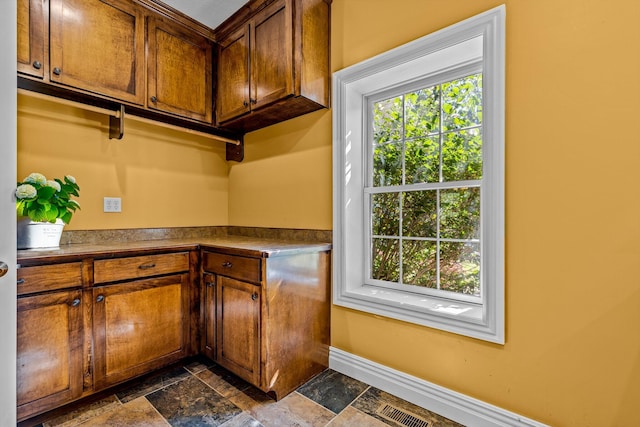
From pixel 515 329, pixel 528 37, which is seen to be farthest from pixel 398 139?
pixel 515 329

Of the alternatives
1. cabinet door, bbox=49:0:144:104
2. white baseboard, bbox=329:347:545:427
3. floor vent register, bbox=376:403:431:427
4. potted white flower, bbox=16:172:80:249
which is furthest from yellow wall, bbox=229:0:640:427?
potted white flower, bbox=16:172:80:249

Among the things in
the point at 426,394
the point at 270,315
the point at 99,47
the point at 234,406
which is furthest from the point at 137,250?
the point at 426,394

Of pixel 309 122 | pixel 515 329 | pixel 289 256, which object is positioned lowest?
pixel 515 329

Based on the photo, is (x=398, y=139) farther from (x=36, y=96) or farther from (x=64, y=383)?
(x=64, y=383)

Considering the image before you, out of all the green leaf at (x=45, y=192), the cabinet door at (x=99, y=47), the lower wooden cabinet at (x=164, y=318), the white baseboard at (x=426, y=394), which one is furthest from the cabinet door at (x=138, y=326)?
the cabinet door at (x=99, y=47)

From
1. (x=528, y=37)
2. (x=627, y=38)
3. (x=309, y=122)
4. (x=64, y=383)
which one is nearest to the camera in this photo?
(x=627, y=38)

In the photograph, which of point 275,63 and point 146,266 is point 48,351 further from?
point 275,63

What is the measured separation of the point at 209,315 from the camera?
2084mm

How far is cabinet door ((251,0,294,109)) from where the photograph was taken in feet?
6.39

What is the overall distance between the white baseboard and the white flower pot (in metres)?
1.86

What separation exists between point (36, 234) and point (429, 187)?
230cm

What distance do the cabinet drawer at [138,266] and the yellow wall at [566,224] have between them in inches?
64.1

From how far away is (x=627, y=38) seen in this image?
1.22m

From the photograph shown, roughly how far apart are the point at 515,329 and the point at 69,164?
9.25 ft
